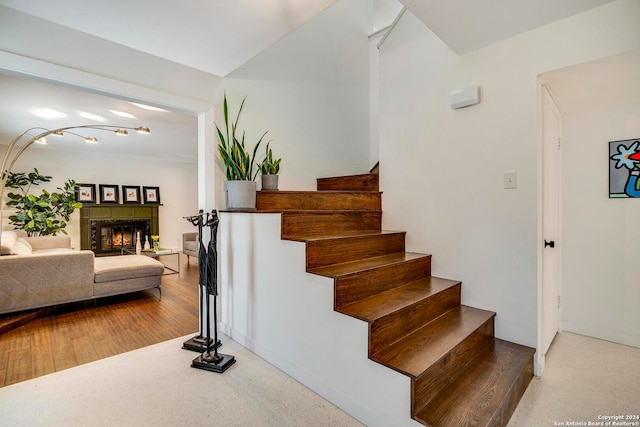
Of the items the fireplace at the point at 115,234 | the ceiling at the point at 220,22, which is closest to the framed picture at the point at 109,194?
the fireplace at the point at 115,234

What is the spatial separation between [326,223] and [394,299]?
2.73 feet

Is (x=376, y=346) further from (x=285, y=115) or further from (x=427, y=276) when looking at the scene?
(x=285, y=115)

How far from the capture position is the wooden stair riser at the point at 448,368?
1354 mm

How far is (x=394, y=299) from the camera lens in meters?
1.81

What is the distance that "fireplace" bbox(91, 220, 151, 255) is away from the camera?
6668 millimetres

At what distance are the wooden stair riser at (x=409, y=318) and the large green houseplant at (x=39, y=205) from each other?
6612 millimetres

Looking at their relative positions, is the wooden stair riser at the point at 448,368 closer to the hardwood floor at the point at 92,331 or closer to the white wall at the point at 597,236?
the white wall at the point at 597,236

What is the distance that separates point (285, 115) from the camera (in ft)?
10.6

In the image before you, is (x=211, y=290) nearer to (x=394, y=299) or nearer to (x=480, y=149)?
(x=394, y=299)

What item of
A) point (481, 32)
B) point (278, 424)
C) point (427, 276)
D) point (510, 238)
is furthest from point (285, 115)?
point (278, 424)

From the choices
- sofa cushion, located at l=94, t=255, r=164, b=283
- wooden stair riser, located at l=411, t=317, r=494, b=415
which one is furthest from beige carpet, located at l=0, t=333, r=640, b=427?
sofa cushion, located at l=94, t=255, r=164, b=283

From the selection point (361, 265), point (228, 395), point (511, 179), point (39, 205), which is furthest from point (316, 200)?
point (39, 205)

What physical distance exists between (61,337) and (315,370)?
2405mm

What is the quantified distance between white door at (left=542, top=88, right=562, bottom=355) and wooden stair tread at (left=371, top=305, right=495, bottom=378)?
1.76ft
